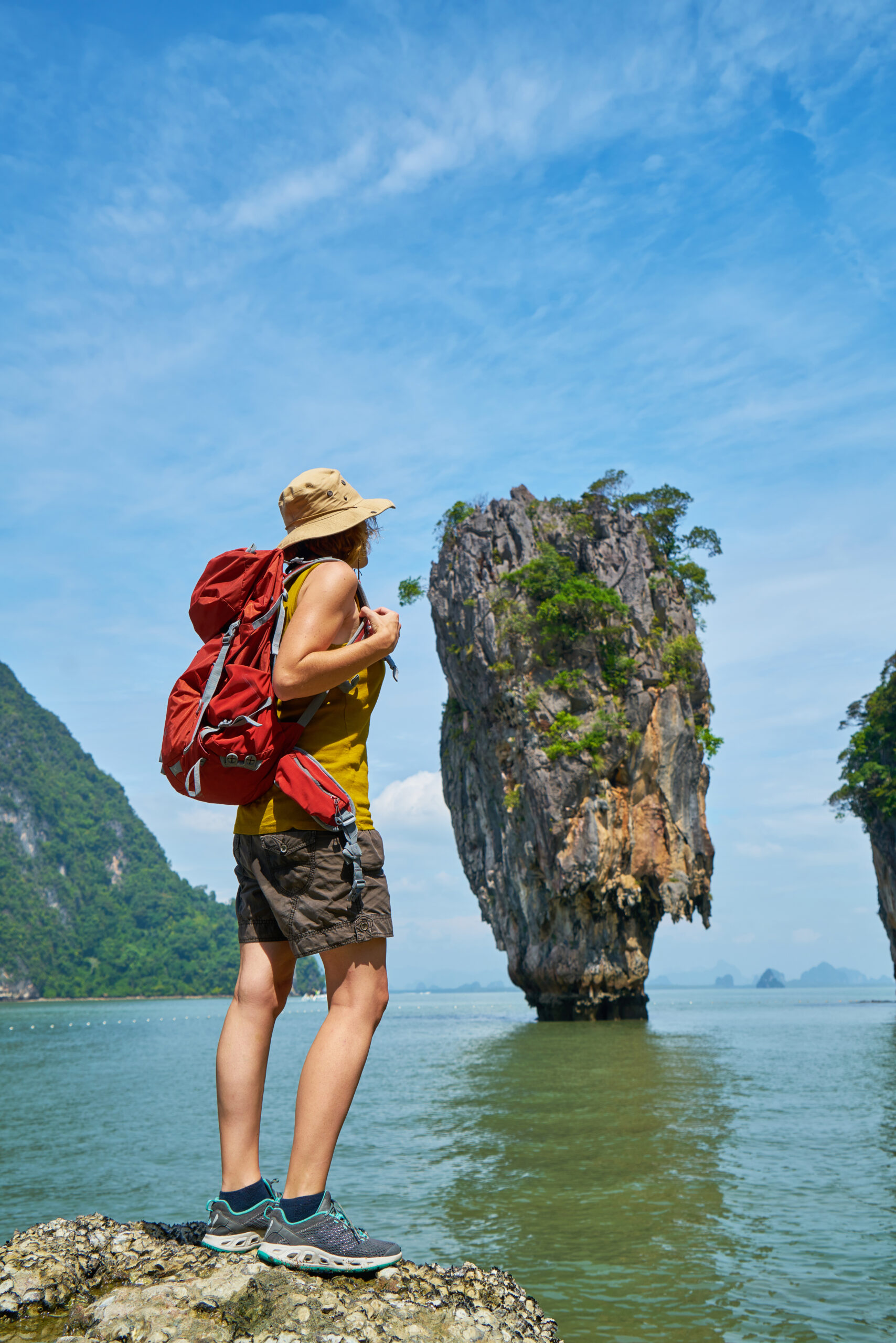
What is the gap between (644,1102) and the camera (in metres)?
12.3

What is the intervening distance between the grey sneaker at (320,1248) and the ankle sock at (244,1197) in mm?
100

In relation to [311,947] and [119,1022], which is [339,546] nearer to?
[311,947]

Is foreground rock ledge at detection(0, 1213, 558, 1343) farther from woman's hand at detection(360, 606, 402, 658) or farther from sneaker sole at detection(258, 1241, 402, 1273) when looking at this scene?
woman's hand at detection(360, 606, 402, 658)

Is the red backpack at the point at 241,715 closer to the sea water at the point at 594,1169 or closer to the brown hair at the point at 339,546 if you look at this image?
the brown hair at the point at 339,546

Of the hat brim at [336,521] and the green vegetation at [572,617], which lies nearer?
the hat brim at [336,521]

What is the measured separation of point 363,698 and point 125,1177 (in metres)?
8.80

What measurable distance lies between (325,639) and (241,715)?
29cm

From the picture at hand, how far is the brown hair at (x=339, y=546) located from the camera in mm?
2602

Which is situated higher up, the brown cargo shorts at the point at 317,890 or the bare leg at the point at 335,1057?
A: the brown cargo shorts at the point at 317,890

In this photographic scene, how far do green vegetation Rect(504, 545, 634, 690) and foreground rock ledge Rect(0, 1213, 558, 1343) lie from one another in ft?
90.0

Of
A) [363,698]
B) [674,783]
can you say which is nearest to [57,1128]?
[363,698]

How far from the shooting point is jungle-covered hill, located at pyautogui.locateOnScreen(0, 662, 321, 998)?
92.2m

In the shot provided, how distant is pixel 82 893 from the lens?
108 m

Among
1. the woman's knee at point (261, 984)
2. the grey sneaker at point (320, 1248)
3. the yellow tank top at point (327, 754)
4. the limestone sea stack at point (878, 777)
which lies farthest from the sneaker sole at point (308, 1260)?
the limestone sea stack at point (878, 777)
